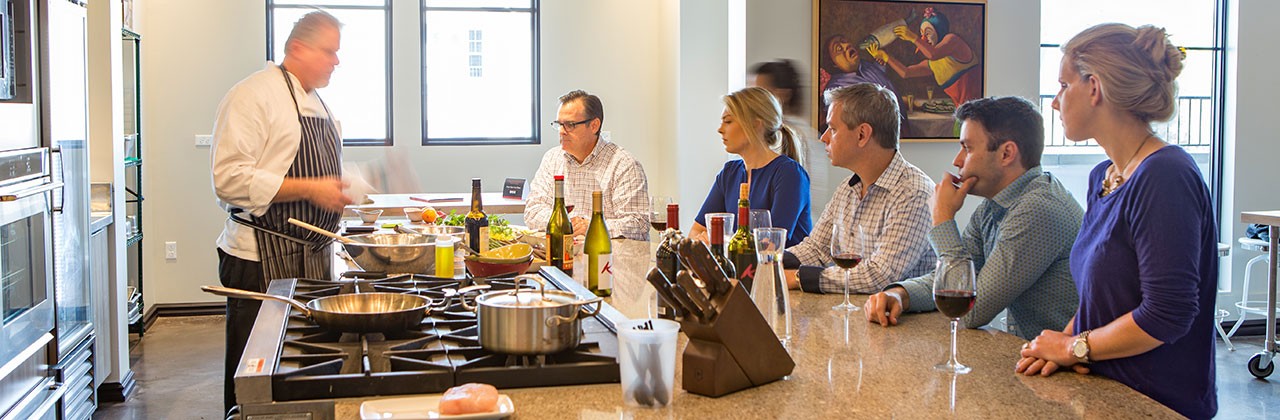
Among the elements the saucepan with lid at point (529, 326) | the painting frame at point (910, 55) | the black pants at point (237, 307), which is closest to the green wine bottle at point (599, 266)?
the saucepan with lid at point (529, 326)

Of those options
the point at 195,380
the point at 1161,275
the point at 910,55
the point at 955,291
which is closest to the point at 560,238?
the point at 955,291

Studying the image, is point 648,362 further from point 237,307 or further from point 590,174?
point 590,174

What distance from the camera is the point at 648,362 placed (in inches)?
57.2

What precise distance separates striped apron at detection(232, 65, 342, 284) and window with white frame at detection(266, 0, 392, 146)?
433cm

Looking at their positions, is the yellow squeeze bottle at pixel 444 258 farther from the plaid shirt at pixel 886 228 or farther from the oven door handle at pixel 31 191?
the oven door handle at pixel 31 191

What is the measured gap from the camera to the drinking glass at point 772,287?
1.88 meters

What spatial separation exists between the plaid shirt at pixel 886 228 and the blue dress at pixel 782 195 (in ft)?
2.38

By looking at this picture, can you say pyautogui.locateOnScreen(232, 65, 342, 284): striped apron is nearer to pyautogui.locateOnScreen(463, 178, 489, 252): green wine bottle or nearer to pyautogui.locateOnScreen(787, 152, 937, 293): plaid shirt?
pyautogui.locateOnScreen(463, 178, 489, 252): green wine bottle

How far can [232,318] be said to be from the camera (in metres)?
3.05

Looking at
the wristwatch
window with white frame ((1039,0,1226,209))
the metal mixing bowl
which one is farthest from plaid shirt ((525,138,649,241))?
window with white frame ((1039,0,1226,209))

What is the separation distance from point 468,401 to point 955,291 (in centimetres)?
84

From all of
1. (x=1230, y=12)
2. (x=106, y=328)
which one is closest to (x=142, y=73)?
(x=106, y=328)

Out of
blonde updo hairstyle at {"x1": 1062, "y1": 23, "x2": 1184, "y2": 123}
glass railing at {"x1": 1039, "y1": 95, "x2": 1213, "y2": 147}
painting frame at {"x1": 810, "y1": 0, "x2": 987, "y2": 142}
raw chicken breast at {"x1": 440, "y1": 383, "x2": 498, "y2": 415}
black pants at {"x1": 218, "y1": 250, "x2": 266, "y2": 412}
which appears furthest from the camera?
glass railing at {"x1": 1039, "y1": 95, "x2": 1213, "y2": 147}

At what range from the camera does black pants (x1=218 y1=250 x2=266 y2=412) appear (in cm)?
305
